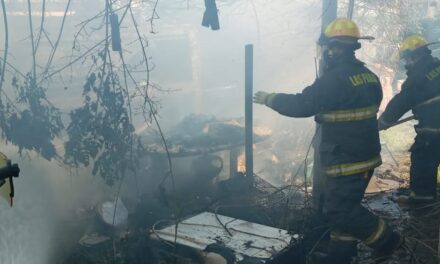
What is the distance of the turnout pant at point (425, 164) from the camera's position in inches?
228

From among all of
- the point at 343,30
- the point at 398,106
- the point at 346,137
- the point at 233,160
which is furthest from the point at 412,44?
the point at 233,160

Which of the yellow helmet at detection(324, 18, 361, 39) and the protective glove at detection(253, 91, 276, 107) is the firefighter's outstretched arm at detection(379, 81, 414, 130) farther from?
the protective glove at detection(253, 91, 276, 107)

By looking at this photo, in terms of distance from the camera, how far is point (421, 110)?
5695mm

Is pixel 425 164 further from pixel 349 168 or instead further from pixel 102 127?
pixel 102 127

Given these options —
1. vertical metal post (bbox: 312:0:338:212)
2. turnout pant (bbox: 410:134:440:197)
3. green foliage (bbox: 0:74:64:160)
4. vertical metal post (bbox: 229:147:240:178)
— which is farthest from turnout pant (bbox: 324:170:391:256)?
vertical metal post (bbox: 229:147:240:178)

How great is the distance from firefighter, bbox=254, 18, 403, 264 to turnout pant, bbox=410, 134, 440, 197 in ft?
5.86

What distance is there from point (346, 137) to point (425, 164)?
2212mm

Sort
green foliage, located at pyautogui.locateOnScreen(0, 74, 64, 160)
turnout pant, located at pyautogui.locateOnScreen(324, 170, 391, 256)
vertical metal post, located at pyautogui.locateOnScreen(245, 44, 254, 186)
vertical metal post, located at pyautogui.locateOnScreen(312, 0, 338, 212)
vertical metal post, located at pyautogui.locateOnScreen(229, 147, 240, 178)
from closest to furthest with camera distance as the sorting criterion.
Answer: turnout pant, located at pyautogui.locateOnScreen(324, 170, 391, 256) → green foliage, located at pyautogui.locateOnScreen(0, 74, 64, 160) → vertical metal post, located at pyautogui.locateOnScreen(312, 0, 338, 212) → vertical metal post, located at pyautogui.locateOnScreen(245, 44, 254, 186) → vertical metal post, located at pyautogui.locateOnScreen(229, 147, 240, 178)

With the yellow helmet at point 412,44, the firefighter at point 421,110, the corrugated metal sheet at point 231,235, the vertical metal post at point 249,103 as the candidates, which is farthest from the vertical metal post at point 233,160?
the yellow helmet at point 412,44

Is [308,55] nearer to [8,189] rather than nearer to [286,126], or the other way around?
A: [286,126]

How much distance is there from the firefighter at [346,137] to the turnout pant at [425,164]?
179 centimetres

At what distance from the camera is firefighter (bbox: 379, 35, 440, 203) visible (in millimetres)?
5605

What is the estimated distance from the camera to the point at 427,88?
5.60 m

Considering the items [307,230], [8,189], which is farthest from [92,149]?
[8,189]
